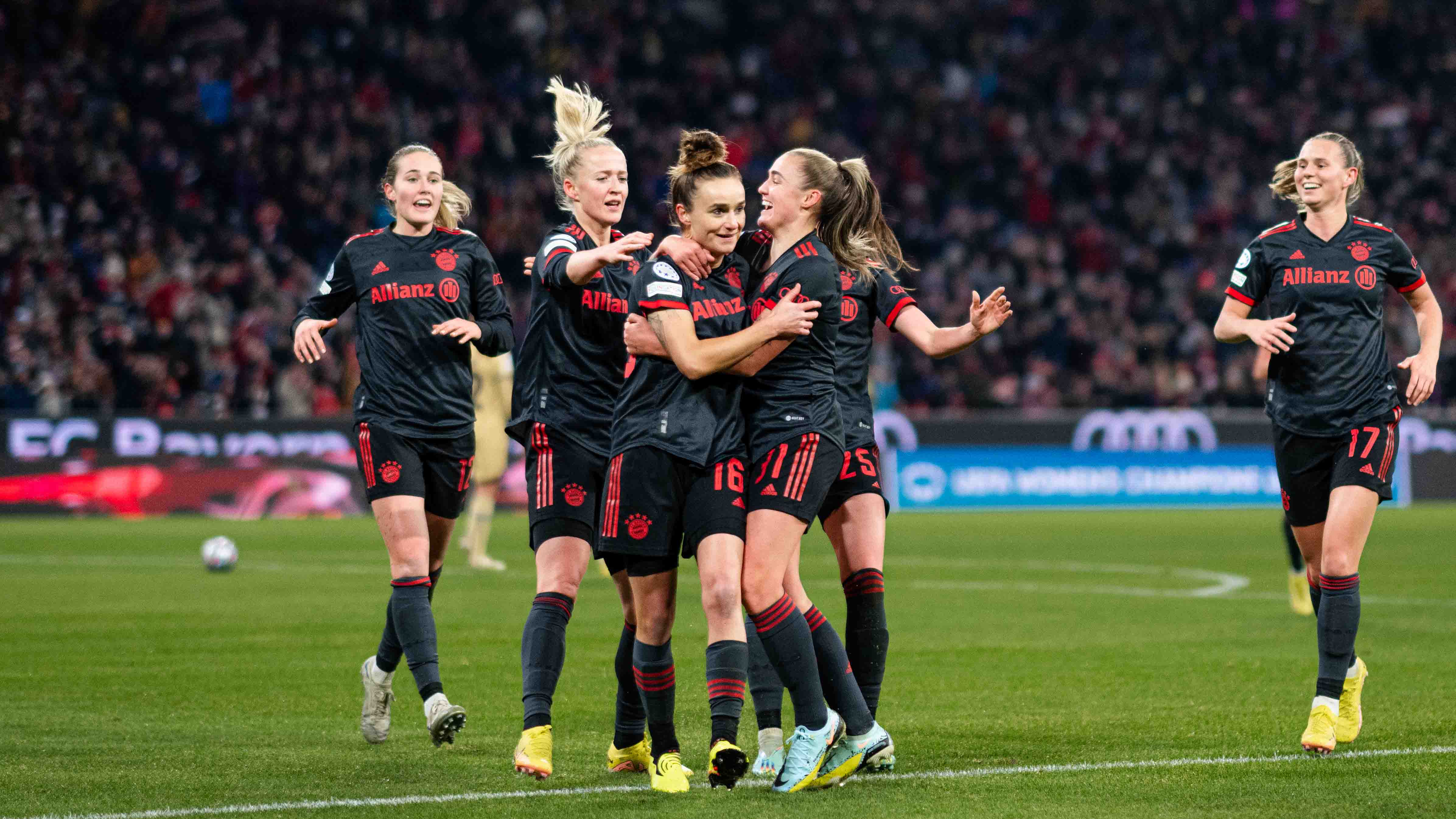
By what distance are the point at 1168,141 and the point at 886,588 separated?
21528 mm

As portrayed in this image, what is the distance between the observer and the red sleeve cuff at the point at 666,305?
552cm

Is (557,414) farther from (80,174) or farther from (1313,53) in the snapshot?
(1313,53)

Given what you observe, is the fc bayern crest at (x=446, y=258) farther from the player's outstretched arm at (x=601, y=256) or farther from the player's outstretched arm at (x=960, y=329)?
the player's outstretched arm at (x=960, y=329)

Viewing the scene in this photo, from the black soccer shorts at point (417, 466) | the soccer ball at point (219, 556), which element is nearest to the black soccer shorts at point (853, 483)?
the black soccer shorts at point (417, 466)

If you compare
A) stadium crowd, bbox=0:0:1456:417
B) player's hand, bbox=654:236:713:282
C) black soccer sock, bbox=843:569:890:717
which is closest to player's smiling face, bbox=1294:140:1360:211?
black soccer sock, bbox=843:569:890:717

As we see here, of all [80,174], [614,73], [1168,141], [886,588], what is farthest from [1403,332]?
[80,174]

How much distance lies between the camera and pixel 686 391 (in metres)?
5.66

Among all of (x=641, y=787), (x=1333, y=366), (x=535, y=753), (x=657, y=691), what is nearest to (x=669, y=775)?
(x=641, y=787)

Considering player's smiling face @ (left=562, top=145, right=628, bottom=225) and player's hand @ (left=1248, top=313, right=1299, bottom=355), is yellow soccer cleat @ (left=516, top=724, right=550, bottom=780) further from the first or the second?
player's hand @ (left=1248, top=313, right=1299, bottom=355)

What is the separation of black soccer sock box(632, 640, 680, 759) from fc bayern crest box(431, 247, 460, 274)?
202 centimetres

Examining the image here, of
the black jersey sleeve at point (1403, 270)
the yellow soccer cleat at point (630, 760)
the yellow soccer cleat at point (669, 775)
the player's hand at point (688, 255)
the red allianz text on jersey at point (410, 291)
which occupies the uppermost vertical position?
the black jersey sleeve at point (1403, 270)

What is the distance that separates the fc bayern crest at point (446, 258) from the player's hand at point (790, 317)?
197 cm

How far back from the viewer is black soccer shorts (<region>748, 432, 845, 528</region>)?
5.64m

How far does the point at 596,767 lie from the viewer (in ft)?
20.2
